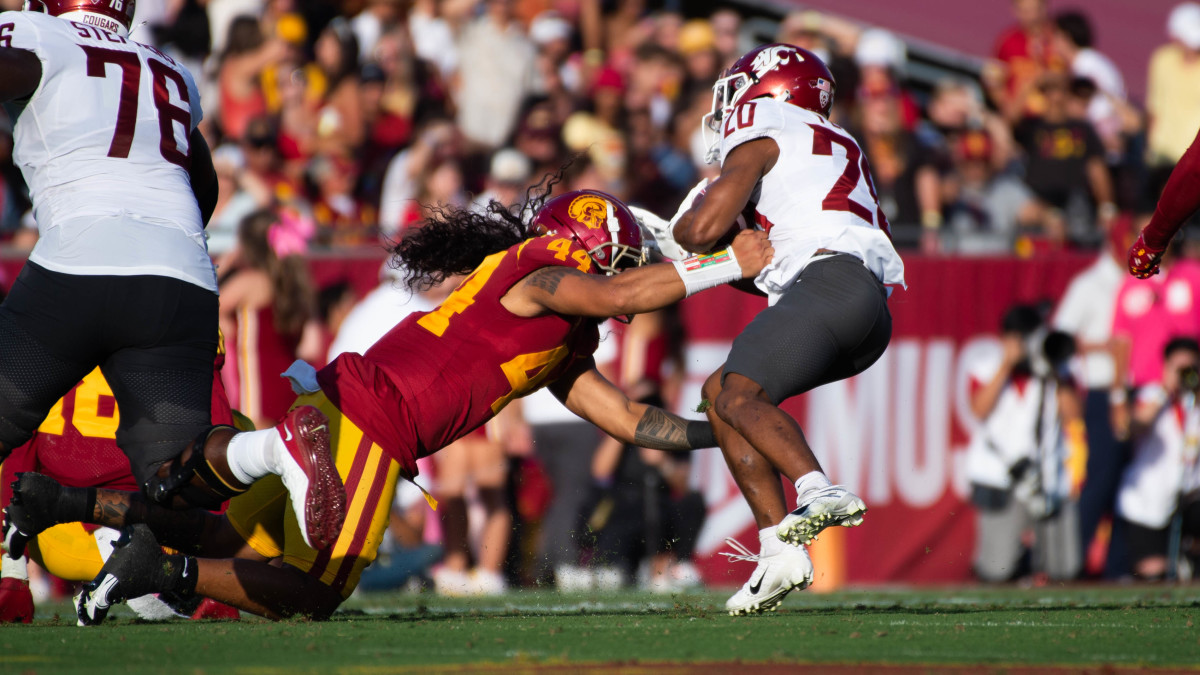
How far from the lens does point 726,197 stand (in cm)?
558

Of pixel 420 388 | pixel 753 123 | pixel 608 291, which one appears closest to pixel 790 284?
pixel 753 123

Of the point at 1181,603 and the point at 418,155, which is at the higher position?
the point at 418,155

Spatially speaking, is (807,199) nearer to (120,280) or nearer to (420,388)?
(420,388)

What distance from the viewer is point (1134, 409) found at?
1041 centimetres

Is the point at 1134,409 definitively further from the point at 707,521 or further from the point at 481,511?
the point at 481,511

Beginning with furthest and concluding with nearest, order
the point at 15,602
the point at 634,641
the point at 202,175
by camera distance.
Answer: the point at 15,602 → the point at 202,175 → the point at 634,641

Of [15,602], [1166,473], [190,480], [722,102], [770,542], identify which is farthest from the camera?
[1166,473]

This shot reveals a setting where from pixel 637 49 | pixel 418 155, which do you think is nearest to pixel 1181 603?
pixel 418 155

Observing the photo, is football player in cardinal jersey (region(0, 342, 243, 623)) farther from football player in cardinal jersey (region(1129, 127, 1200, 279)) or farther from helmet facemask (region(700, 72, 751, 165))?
football player in cardinal jersey (region(1129, 127, 1200, 279))

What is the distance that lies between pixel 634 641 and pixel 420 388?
1.25 meters

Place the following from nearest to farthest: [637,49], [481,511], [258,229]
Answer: [258,229]
[481,511]
[637,49]

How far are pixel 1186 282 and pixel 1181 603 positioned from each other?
460 centimetres

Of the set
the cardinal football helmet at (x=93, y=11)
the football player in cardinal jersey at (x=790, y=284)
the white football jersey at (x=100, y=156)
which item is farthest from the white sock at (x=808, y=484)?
the cardinal football helmet at (x=93, y=11)

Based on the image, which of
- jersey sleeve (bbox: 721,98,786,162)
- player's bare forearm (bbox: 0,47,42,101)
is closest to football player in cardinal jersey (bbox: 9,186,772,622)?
jersey sleeve (bbox: 721,98,786,162)
